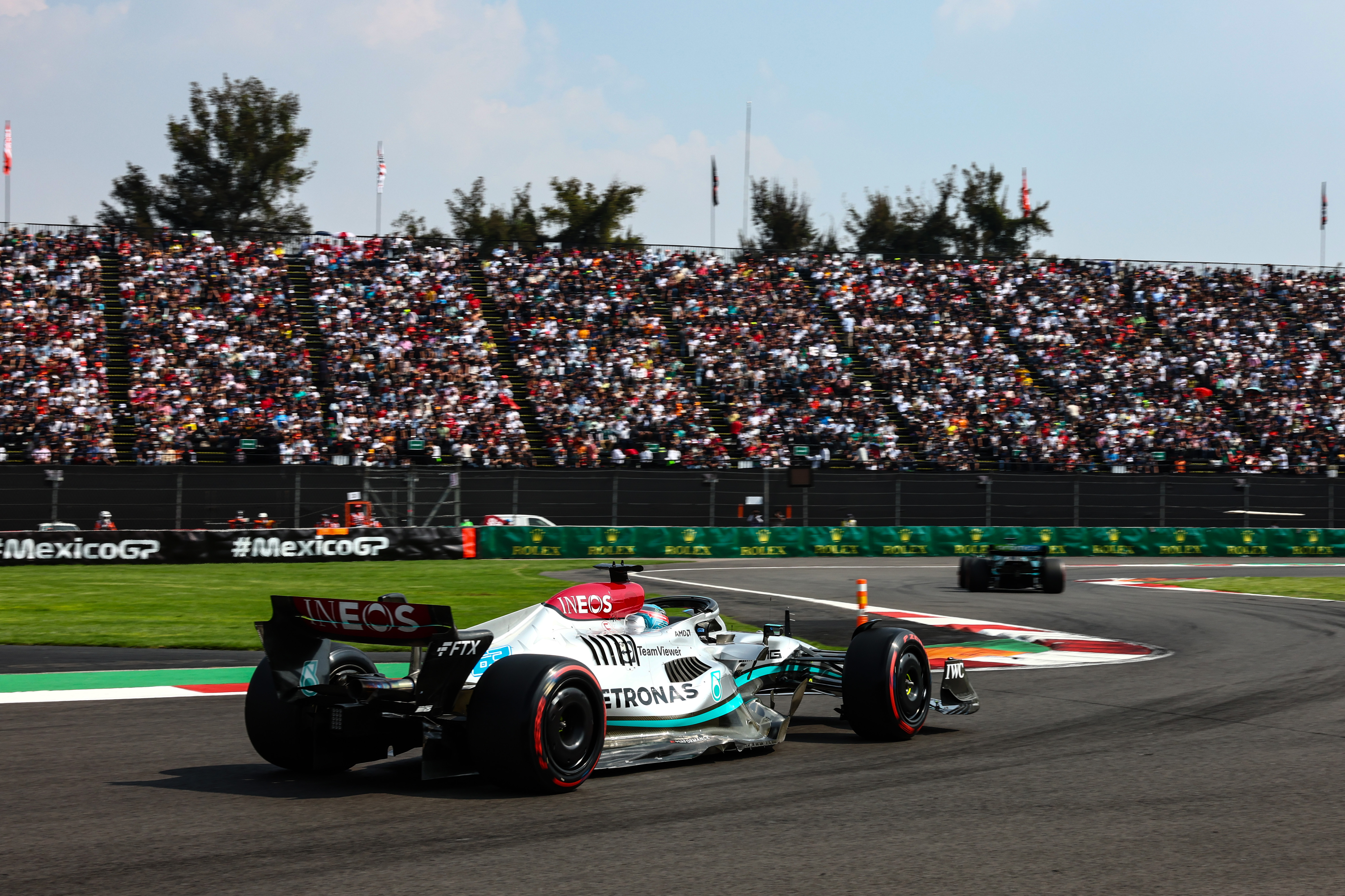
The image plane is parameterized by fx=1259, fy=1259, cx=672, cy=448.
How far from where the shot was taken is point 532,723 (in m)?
5.91

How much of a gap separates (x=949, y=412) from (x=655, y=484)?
1004cm

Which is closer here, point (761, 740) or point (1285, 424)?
point (761, 740)

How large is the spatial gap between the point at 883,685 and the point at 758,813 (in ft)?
7.02

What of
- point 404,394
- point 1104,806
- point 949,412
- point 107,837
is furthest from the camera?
point 949,412

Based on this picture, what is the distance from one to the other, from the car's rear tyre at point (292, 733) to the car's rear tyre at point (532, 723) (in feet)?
3.04

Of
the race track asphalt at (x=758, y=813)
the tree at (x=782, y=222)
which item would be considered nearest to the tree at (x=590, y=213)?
the tree at (x=782, y=222)

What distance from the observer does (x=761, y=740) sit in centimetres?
756

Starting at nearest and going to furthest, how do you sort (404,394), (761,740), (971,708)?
(761,740) → (971,708) → (404,394)

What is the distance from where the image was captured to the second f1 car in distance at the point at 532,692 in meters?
6.03

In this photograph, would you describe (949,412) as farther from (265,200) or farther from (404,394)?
(265,200)

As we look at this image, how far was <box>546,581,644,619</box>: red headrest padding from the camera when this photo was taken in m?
6.98

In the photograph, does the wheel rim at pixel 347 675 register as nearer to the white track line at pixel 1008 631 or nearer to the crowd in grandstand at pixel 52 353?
Result: the white track line at pixel 1008 631

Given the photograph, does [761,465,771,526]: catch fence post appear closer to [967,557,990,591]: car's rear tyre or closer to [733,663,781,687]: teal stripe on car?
[967,557,990,591]: car's rear tyre

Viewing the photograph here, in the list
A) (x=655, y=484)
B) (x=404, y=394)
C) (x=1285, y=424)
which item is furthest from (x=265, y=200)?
(x=1285, y=424)
